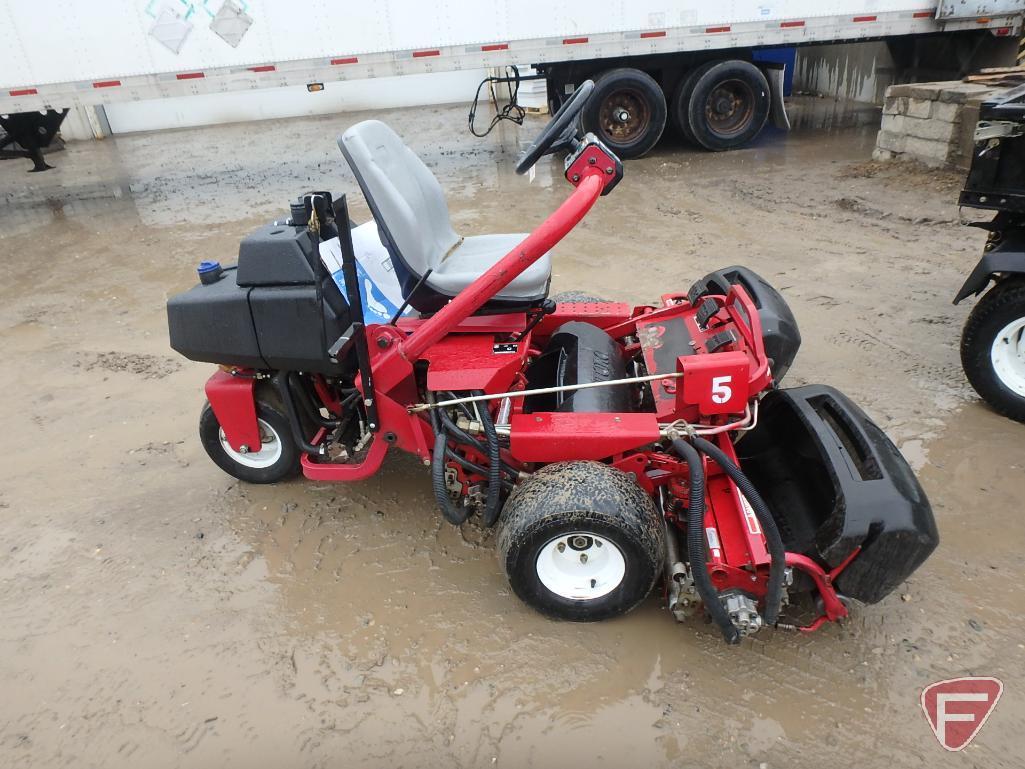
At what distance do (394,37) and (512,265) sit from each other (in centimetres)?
647

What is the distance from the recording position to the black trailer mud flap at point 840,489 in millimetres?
1902

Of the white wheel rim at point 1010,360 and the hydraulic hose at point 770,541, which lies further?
the white wheel rim at point 1010,360

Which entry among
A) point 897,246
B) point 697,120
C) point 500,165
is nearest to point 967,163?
point 897,246

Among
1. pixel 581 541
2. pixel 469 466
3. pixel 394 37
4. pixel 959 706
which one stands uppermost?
pixel 394 37

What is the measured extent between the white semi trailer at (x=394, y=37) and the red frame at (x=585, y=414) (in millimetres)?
5639

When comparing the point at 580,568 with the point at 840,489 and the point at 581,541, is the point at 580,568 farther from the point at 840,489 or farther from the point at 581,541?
the point at 840,489

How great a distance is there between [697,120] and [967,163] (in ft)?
9.74

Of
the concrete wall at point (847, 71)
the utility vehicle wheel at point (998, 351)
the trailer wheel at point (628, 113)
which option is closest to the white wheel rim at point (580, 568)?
the utility vehicle wheel at point (998, 351)

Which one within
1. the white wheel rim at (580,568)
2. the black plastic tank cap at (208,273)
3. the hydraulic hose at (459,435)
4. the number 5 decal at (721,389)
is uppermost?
the black plastic tank cap at (208,273)

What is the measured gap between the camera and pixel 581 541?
86.8 inches

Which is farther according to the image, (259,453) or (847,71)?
(847,71)

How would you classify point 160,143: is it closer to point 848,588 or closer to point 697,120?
point 697,120

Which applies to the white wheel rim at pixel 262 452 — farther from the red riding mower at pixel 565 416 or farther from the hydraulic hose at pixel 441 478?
the hydraulic hose at pixel 441 478

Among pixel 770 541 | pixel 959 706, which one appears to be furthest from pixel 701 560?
pixel 959 706
